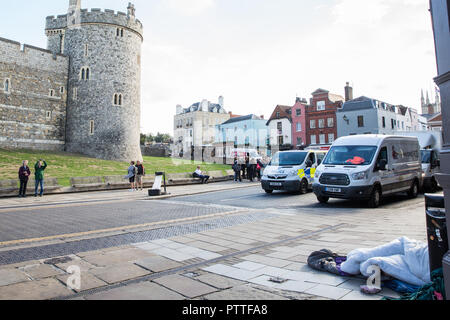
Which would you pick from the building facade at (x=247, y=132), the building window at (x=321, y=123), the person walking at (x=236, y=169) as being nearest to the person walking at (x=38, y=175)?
the person walking at (x=236, y=169)

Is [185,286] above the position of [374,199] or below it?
below

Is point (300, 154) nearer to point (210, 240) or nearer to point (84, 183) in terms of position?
point (210, 240)

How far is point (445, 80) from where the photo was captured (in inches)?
106

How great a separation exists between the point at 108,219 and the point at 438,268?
24.6ft

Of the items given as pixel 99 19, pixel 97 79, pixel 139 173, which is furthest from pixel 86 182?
pixel 99 19

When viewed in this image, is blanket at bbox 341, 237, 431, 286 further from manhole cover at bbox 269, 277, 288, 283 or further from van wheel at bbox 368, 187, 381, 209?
van wheel at bbox 368, 187, 381, 209

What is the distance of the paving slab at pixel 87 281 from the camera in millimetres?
3597

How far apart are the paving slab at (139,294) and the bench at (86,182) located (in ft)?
52.3

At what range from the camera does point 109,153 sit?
36.8 meters

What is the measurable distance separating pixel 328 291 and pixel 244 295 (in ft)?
2.94

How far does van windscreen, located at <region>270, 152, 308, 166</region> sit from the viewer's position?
48.8ft

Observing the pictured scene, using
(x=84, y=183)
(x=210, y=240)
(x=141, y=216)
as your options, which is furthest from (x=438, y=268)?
(x=84, y=183)

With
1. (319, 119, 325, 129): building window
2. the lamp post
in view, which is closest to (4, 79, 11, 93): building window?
the lamp post

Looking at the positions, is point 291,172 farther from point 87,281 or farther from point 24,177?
point 24,177
